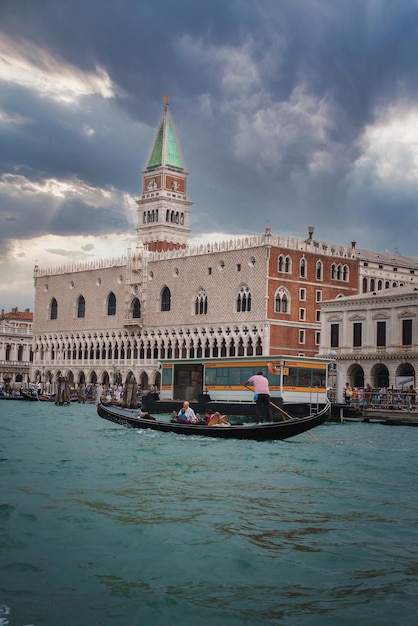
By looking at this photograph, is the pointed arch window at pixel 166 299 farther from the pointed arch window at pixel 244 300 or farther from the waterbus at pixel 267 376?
the waterbus at pixel 267 376

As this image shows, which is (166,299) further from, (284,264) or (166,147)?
(166,147)

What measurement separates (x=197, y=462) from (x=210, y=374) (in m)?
20.6

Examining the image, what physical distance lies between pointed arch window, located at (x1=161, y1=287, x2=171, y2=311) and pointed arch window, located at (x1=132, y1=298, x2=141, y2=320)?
302 cm

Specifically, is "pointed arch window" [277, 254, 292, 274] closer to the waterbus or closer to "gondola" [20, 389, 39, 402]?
the waterbus

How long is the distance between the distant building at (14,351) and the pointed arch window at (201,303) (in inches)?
1178

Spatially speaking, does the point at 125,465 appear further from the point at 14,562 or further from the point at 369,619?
the point at 369,619

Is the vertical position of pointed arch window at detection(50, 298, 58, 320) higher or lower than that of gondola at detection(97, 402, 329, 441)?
higher

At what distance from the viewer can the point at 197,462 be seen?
1831 cm

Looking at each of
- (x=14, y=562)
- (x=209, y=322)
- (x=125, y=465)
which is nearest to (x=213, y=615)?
(x=14, y=562)

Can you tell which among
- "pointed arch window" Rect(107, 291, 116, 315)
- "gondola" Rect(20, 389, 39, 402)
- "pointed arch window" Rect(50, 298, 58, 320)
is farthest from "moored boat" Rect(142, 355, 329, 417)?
"pointed arch window" Rect(50, 298, 58, 320)

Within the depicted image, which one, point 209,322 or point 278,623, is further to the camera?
point 209,322

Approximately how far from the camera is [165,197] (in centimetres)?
8512

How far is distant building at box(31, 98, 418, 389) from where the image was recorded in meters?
Answer: 56.9

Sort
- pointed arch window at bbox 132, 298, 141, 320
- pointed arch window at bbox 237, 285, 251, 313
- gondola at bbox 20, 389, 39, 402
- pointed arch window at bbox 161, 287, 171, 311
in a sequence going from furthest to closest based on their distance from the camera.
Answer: pointed arch window at bbox 132, 298, 141, 320 → pointed arch window at bbox 161, 287, 171, 311 → pointed arch window at bbox 237, 285, 251, 313 → gondola at bbox 20, 389, 39, 402
